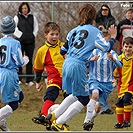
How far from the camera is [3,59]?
991 cm

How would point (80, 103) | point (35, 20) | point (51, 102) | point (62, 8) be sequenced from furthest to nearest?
point (62, 8) < point (35, 20) < point (51, 102) < point (80, 103)

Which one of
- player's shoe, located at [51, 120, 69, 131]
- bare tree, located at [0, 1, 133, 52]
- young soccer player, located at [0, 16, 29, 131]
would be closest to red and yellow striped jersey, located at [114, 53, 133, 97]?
young soccer player, located at [0, 16, 29, 131]

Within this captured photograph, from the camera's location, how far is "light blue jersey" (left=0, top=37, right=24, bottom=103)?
9852 millimetres

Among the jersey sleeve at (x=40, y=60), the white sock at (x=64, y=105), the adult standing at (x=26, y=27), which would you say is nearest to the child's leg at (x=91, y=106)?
the white sock at (x=64, y=105)

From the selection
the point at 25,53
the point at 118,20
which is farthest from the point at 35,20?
the point at 118,20

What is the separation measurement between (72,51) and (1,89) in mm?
1295

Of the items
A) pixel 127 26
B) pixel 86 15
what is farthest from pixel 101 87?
pixel 127 26

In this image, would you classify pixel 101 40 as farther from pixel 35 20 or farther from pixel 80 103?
→ pixel 35 20

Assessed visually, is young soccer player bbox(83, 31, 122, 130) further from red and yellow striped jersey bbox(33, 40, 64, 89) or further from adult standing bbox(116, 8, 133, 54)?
adult standing bbox(116, 8, 133, 54)

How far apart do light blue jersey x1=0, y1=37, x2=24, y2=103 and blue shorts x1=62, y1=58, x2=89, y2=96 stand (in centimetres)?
82

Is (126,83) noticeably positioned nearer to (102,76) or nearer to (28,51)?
(102,76)

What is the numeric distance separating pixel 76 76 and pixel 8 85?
1.13 metres

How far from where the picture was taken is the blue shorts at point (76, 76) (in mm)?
9414

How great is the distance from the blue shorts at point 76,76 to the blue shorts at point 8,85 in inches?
34.2
